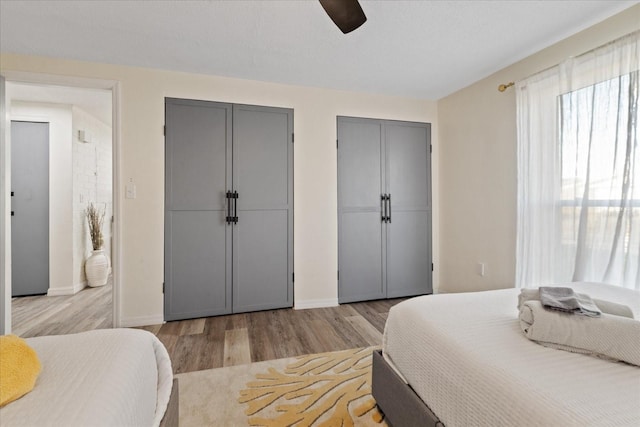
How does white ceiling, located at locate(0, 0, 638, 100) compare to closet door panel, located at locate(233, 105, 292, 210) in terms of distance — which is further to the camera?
closet door panel, located at locate(233, 105, 292, 210)

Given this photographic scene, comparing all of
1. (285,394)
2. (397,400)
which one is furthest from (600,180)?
(285,394)

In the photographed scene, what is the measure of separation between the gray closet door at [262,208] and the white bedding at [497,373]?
190cm

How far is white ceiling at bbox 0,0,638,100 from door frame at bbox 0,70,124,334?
20cm

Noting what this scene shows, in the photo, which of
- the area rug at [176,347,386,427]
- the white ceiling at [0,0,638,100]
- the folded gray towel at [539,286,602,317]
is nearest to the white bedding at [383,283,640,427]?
the folded gray towel at [539,286,602,317]

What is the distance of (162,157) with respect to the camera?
2.88 metres

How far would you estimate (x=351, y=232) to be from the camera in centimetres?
345

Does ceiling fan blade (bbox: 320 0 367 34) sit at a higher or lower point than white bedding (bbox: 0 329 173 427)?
higher

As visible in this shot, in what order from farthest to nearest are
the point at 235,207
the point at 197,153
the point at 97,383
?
1. the point at 235,207
2. the point at 197,153
3. the point at 97,383

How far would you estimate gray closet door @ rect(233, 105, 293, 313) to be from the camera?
309 cm

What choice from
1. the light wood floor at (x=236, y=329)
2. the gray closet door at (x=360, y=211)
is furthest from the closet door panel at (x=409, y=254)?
the light wood floor at (x=236, y=329)

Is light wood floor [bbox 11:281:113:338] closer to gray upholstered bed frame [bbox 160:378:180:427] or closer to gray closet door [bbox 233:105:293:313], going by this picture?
gray closet door [bbox 233:105:293:313]

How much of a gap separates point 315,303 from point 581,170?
2.58 metres

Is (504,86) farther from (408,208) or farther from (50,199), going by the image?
(50,199)

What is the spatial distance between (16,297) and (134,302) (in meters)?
2.23
